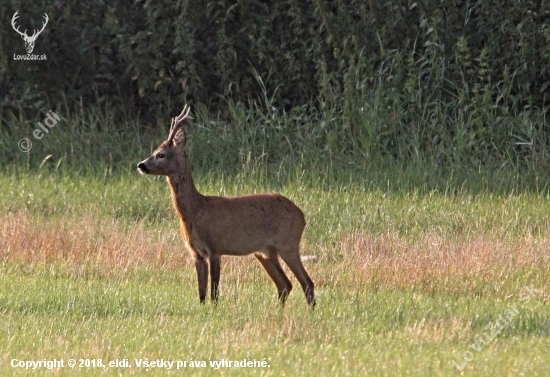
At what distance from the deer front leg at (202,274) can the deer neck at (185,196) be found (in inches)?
12.2

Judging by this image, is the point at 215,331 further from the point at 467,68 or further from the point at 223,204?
the point at 467,68

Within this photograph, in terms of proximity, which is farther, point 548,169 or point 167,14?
point 167,14

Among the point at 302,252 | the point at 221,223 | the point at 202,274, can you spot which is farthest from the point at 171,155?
the point at 302,252

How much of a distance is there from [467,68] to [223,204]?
7066 millimetres

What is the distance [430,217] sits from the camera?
12.2m

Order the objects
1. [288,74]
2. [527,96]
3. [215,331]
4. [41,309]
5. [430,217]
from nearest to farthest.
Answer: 1. [215,331]
2. [41,309]
3. [430,217]
4. [527,96]
5. [288,74]

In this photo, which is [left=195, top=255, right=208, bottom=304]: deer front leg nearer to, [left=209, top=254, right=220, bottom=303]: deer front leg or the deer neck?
[left=209, top=254, right=220, bottom=303]: deer front leg

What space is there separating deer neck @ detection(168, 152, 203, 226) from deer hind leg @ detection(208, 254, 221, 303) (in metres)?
0.35

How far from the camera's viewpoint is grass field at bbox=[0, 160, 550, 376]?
7277mm

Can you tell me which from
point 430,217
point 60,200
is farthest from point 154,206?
point 430,217

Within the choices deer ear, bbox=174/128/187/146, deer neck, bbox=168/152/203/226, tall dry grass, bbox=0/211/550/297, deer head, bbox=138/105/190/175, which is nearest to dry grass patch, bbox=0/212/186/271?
tall dry grass, bbox=0/211/550/297

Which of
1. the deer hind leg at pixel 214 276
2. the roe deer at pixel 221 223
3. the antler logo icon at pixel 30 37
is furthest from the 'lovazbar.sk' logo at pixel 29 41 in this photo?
the deer hind leg at pixel 214 276

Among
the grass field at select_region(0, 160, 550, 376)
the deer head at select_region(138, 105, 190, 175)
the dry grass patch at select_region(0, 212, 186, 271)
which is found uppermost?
the deer head at select_region(138, 105, 190, 175)

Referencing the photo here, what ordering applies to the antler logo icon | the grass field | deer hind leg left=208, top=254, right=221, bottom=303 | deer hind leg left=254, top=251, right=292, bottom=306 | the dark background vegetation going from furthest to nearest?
the antler logo icon, the dark background vegetation, deer hind leg left=254, top=251, right=292, bottom=306, deer hind leg left=208, top=254, right=221, bottom=303, the grass field
